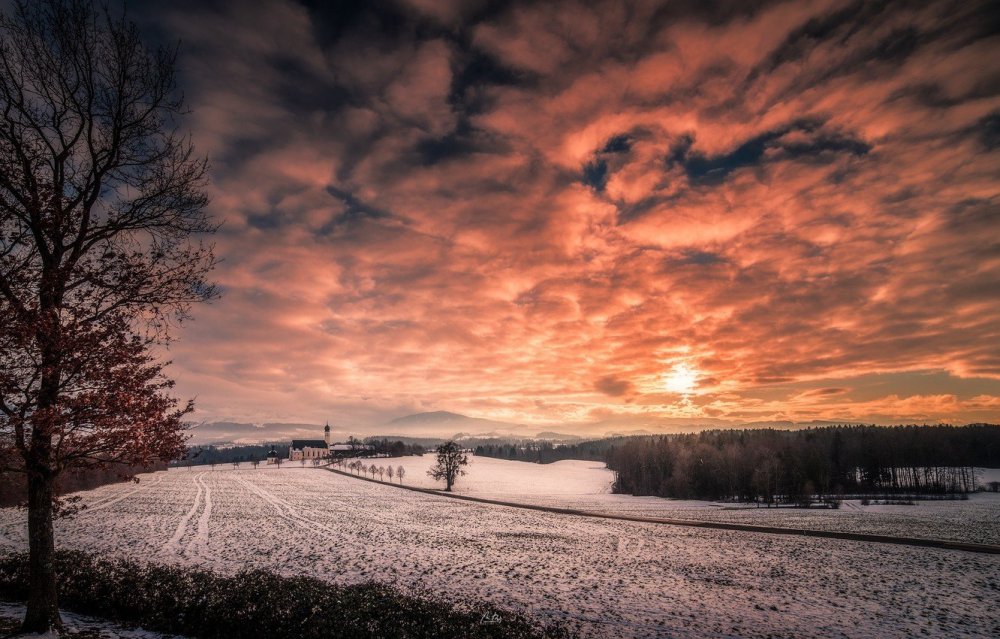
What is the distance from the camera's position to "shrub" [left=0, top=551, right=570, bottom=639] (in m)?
14.1

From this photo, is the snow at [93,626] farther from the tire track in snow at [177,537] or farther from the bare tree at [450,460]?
the bare tree at [450,460]

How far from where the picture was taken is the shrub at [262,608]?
14086 millimetres

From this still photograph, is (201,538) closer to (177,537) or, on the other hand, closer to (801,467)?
(177,537)

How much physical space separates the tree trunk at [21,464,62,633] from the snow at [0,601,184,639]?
134 centimetres

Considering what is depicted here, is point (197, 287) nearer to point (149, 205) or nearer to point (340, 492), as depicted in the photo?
point (149, 205)

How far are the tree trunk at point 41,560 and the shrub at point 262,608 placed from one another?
3.83 metres

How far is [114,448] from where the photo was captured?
12.5m

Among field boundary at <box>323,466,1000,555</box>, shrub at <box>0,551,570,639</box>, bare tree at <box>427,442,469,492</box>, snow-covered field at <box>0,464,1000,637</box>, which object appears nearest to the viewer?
shrub at <box>0,551,570,639</box>

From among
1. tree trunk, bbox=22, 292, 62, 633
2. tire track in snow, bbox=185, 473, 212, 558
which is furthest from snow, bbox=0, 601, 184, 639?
tire track in snow, bbox=185, 473, 212, 558

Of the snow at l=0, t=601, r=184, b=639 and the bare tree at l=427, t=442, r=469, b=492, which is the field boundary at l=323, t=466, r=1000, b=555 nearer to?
the bare tree at l=427, t=442, r=469, b=492

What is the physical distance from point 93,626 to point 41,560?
3992 mm

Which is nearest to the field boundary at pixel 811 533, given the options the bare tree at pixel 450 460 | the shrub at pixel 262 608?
the shrub at pixel 262 608

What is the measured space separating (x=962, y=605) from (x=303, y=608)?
28763 millimetres

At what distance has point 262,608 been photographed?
1523 centimetres
